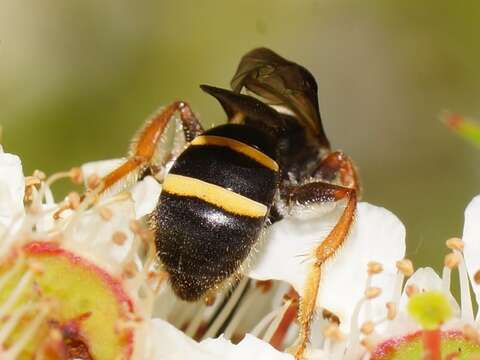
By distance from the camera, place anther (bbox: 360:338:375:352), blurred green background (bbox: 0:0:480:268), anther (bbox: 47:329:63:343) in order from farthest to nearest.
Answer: blurred green background (bbox: 0:0:480:268)
anther (bbox: 360:338:375:352)
anther (bbox: 47:329:63:343)

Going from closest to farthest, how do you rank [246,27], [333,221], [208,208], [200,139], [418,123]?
[208,208]
[200,139]
[333,221]
[246,27]
[418,123]

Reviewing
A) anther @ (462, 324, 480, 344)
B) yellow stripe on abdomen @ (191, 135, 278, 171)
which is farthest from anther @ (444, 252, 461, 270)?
yellow stripe on abdomen @ (191, 135, 278, 171)

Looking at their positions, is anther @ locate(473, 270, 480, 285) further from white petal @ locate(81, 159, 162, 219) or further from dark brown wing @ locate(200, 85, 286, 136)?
white petal @ locate(81, 159, 162, 219)

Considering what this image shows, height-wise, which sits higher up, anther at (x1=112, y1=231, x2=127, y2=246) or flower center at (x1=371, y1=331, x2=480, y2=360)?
flower center at (x1=371, y1=331, x2=480, y2=360)

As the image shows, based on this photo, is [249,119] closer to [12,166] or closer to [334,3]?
[12,166]

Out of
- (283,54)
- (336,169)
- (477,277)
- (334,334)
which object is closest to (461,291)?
(477,277)

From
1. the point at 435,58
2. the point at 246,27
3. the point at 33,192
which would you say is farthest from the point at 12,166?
the point at 435,58

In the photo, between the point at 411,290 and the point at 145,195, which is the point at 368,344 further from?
the point at 145,195

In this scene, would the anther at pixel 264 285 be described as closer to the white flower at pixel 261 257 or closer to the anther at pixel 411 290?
the white flower at pixel 261 257

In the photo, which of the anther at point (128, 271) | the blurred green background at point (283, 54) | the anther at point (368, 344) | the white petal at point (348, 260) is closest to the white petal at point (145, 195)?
the anther at point (128, 271)
